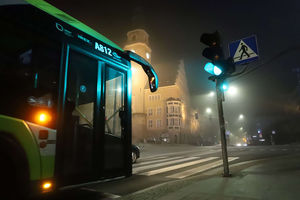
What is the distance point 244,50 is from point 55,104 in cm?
575

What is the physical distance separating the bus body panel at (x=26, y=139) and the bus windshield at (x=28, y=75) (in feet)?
0.32

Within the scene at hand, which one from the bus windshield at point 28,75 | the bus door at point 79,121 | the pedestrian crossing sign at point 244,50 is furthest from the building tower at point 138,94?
the bus windshield at point 28,75

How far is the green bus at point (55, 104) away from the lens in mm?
2703

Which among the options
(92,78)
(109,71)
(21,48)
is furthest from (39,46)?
(109,71)

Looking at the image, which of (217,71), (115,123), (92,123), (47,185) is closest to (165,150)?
(217,71)

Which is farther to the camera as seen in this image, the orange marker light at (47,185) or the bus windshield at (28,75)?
the orange marker light at (47,185)

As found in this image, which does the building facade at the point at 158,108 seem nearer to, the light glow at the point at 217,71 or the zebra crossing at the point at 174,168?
the zebra crossing at the point at 174,168

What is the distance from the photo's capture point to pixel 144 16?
57.3m

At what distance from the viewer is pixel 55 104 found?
3215 mm

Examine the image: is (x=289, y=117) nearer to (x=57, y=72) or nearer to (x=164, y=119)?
(x=164, y=119)

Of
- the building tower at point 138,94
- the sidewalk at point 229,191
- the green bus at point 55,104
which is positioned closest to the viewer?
the green bus at point 55,104

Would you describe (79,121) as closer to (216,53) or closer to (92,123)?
(92,123)

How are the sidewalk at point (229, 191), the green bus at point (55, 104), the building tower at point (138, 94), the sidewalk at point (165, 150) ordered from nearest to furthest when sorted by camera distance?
the green bus at point (55, 104) < the sidewalk at point (229, 191) < the sidewalk at point (165, 150) < the building tower at point (138, 94)

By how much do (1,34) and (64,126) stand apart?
1.63m
